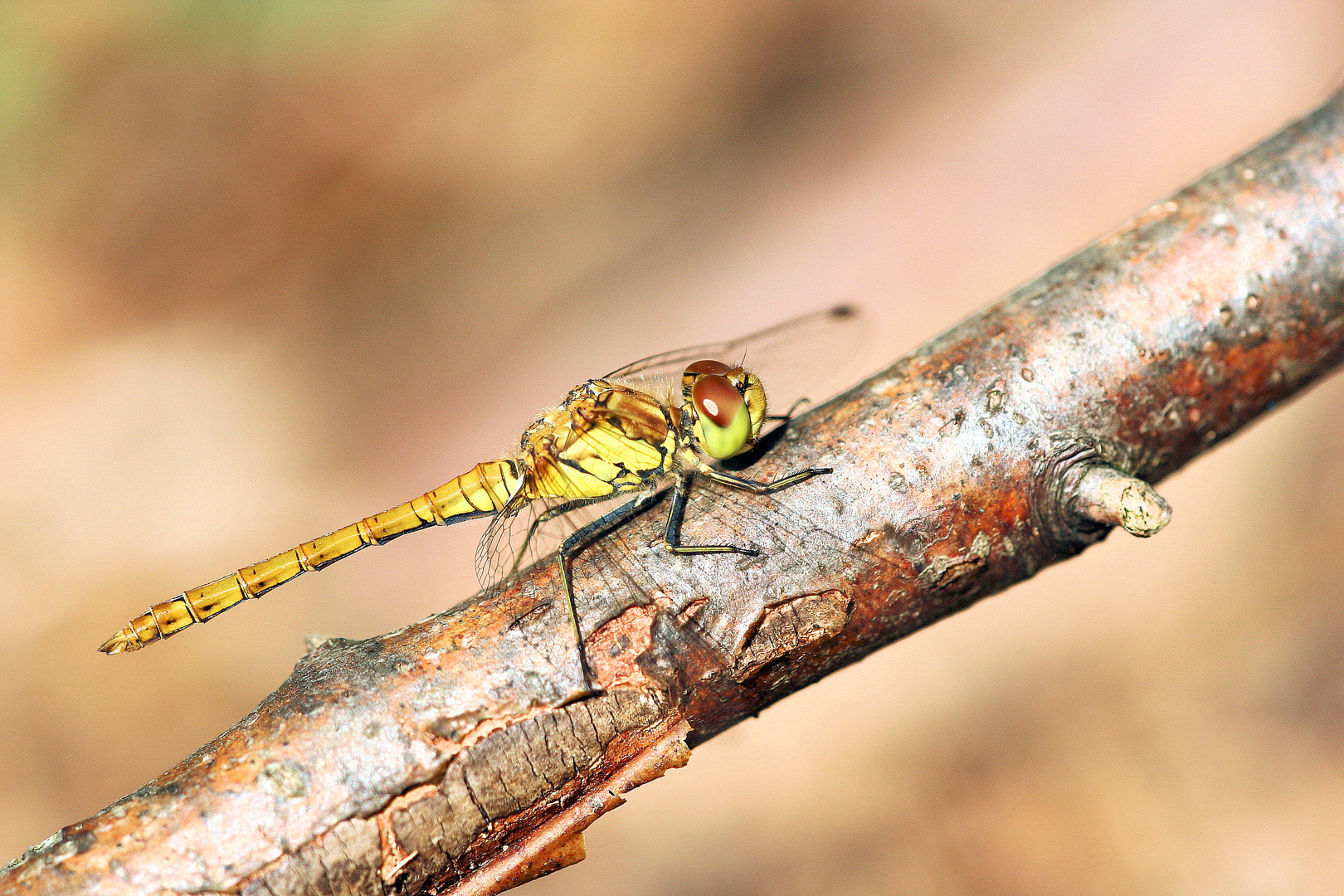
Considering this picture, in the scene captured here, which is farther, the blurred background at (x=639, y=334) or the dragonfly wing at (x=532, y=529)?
the blurred background at (x=639, y=334)

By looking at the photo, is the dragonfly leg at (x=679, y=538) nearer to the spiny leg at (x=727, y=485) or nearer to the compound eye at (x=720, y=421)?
the spiny leg at (x=727, y=485)

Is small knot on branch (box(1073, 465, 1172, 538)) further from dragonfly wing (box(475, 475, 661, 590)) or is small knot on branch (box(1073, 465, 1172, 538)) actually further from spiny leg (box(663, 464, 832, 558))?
dragonfly wing (box(475, 475, 661, 590))

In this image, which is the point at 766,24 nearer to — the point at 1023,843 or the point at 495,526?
the point at 495,526

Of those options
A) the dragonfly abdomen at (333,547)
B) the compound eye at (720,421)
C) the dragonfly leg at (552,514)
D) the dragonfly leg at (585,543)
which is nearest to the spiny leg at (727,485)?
the dragonfly leg at (585,543)

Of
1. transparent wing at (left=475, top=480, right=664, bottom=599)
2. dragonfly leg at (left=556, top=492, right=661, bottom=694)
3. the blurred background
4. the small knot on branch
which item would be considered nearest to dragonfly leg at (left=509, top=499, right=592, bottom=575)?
transparent wing at (left=475, top=480, right=664, bottom=599)

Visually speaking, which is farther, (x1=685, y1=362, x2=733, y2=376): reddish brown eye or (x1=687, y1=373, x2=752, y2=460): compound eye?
(x1=685, y1=362, x2=733, y2=376): reddish brown eye

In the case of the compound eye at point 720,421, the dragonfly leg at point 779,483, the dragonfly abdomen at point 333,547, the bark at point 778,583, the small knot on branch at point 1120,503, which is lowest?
the small knot on branch at point 1120,503
